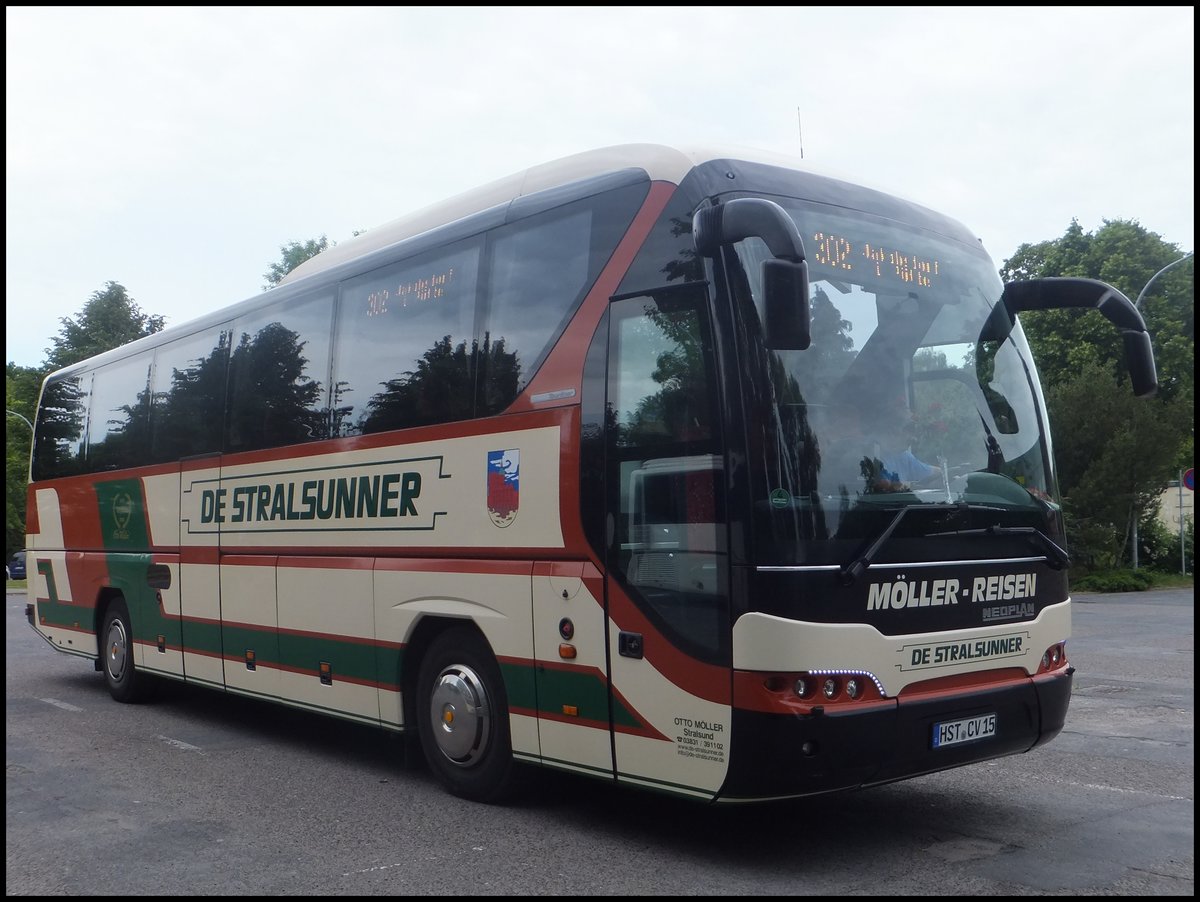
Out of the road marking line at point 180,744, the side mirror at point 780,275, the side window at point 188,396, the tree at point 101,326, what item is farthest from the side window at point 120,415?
the tree at point 101,326

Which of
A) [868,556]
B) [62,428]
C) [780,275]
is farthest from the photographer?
[62,428]

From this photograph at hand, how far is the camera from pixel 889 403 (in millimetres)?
5879

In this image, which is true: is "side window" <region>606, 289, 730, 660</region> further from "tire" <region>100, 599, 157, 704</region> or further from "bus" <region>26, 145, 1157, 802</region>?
"tire" <region>100, 599, 157, 704</region>

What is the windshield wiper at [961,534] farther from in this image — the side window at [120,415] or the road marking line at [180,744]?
the side window at [120,415]

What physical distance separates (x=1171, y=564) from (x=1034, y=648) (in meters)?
31.5

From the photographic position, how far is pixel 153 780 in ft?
25.8

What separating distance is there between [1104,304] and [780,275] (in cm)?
276

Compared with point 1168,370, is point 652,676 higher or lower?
lower

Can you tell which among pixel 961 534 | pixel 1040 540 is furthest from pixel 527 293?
pixel 1040 540

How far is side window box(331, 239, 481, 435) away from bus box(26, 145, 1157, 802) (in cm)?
2

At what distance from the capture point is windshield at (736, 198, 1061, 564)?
549 centimetres

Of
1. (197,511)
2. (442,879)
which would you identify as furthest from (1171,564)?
(442,879)

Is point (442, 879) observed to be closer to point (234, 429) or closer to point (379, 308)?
point (379, 308)

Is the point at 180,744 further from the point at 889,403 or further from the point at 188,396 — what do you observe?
the point at 889,403
